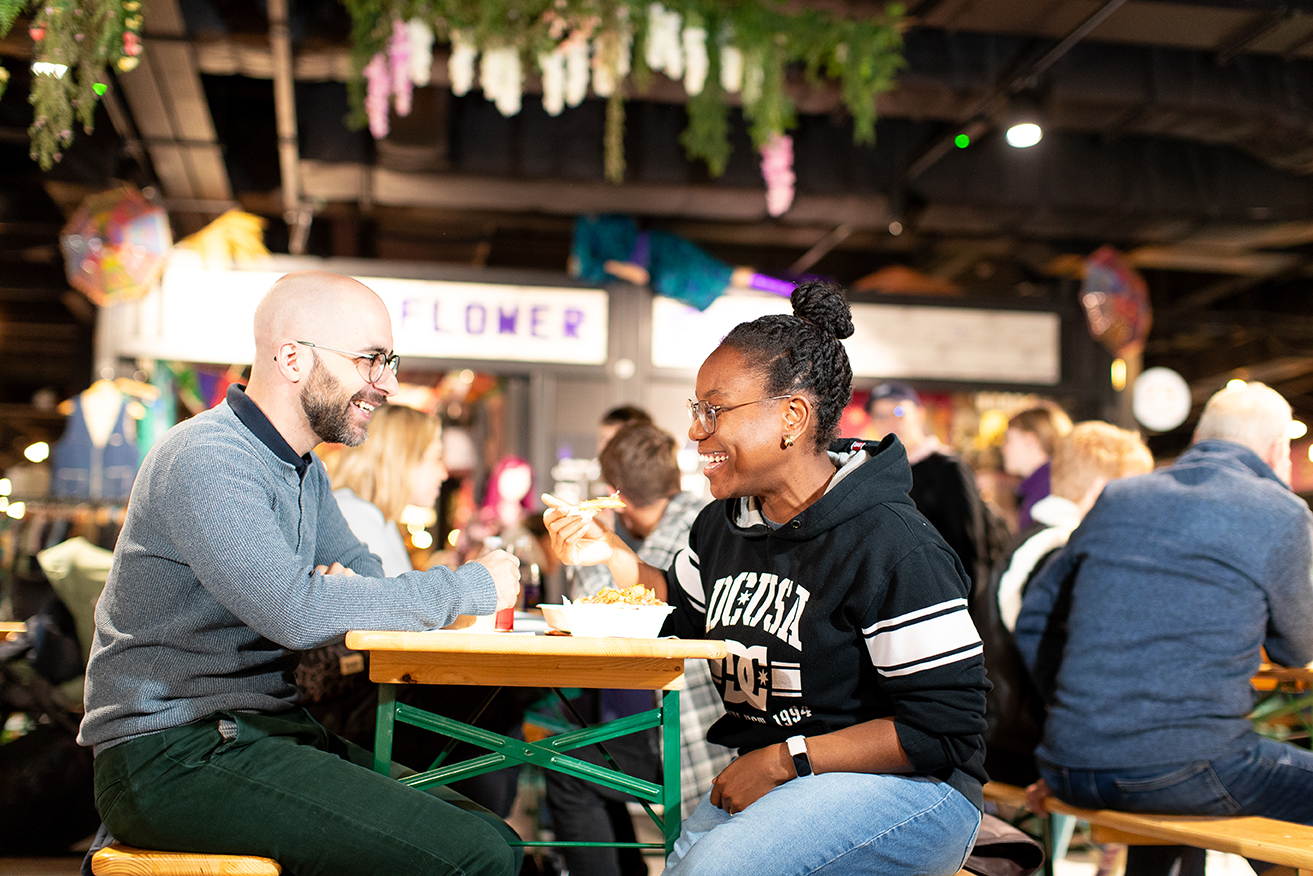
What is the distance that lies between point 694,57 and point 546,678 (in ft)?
12.6

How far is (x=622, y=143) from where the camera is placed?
20.0ft

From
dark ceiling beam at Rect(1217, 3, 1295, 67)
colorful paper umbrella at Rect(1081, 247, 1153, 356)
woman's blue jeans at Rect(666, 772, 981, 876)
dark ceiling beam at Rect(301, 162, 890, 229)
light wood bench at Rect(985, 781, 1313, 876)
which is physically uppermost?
dark ceiling beam at Rect(1217, 3, 1295, 67)

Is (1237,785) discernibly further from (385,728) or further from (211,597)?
(211,597)

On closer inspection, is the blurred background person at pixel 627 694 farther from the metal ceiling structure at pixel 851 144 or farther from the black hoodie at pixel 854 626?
the metal ceiling structure at pixel 851 144

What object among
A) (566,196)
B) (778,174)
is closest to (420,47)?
(566,196)

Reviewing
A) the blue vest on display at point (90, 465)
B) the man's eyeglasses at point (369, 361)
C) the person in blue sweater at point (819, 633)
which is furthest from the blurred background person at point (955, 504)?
the blue vest on display at point (90, 465)

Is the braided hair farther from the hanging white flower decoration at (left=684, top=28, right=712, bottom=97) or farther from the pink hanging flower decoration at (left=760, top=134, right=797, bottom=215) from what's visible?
the pink hanging flower decoration at (left=760, top=134, right=797, bottom=215)

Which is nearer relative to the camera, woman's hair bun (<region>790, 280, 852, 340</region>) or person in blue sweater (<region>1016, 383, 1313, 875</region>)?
woman's hair bun (<region>790, 280, 852, 340</region>)

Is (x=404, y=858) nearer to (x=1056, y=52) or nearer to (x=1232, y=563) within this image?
(x=1232, y=563)

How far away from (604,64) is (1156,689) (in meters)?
3.74

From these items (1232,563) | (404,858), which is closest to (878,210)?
(1232,563)

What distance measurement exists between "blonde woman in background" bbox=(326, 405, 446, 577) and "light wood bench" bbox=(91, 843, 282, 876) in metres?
1.45

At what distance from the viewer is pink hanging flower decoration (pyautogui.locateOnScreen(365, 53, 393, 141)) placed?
512cm

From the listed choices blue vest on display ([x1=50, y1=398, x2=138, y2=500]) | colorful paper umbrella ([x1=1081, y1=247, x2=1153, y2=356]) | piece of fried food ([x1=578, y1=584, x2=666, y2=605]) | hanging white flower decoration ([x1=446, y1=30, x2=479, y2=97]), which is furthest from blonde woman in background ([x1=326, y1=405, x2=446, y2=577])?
colorful paper umbrella ([x1=1081, y1=247, x2=1153, y2=356])
